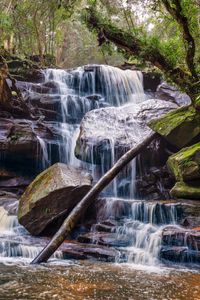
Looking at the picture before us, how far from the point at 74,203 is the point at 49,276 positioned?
3.92 meters

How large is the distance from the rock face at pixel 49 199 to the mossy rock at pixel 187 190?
246 cm

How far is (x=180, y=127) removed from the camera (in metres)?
11.4

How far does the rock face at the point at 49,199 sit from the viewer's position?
369 inches

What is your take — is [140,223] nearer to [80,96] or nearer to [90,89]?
[80,96]

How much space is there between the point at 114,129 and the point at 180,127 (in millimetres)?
2916

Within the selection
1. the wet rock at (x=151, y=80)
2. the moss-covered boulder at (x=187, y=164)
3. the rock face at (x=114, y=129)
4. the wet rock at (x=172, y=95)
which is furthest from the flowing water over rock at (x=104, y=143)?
the moss-covered boulder at (x=187, y=164)

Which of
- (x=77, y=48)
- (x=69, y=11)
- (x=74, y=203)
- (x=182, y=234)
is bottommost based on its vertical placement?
(x=182, y=234)

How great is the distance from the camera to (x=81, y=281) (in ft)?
18.7

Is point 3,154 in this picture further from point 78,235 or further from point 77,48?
point 77,48

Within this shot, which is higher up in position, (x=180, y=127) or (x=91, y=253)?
(x=180, y=127)

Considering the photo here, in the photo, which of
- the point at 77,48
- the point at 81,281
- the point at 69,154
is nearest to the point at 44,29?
the point at 77,48

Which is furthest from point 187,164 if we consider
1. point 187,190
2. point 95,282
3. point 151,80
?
point 151,80

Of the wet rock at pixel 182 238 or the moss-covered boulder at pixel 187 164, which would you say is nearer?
the wet rock at pixel 182 238

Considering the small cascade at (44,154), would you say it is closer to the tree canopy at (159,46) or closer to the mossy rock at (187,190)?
the mossy rock at (187,190)
